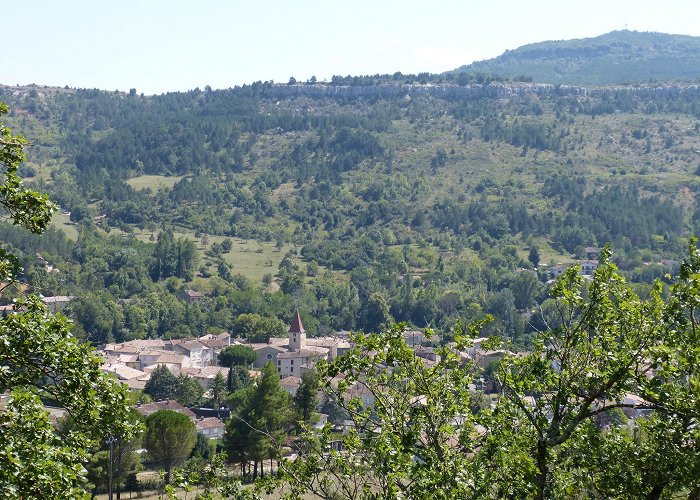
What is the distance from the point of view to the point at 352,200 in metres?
136

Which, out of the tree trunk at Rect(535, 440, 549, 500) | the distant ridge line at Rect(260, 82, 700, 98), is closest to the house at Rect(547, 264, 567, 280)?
the distant ridge line at Rect(260, 82, 700, 98)

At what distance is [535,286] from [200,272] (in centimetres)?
3569

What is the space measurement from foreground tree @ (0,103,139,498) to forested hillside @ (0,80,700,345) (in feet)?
205

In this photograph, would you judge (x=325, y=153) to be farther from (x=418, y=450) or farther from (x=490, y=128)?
(x=418, y=450)

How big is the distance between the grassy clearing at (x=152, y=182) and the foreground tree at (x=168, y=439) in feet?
343

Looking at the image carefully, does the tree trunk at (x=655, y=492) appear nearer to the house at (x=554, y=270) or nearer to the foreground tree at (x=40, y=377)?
the foreground tree at (x=40, y=377)

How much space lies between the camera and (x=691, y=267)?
357 inches

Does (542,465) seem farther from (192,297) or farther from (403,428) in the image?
(192,297)

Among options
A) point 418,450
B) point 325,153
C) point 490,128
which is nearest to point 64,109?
point 325,153

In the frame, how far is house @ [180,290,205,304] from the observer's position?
9032 centimetres

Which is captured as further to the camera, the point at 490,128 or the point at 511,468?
the point at 490,128

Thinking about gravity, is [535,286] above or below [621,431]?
below

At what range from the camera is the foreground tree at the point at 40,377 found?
26.1 feet

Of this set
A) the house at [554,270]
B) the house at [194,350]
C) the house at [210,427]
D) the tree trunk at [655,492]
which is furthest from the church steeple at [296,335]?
the tree trunk at [655,492]
